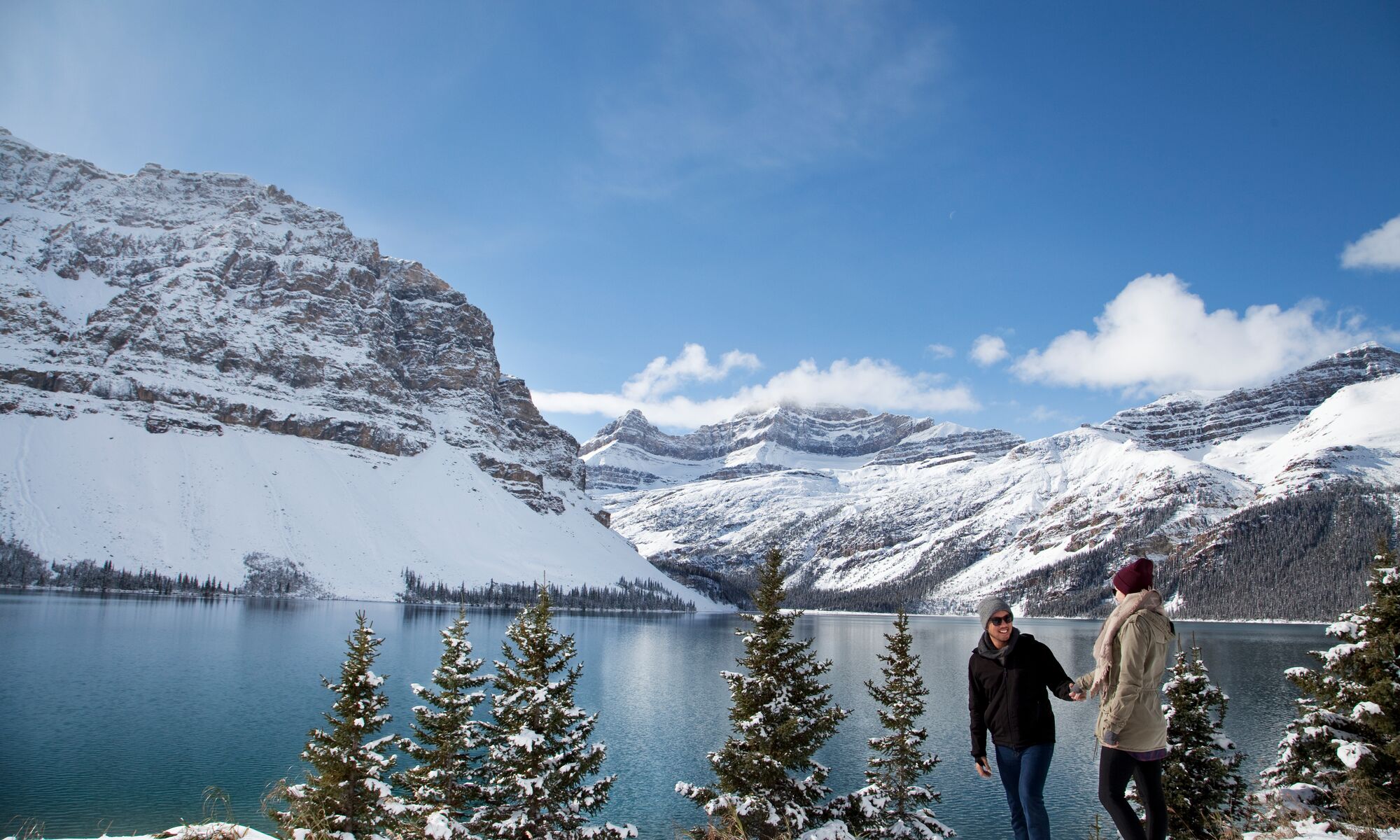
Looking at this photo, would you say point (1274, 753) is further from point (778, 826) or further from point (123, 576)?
point (123, 576)

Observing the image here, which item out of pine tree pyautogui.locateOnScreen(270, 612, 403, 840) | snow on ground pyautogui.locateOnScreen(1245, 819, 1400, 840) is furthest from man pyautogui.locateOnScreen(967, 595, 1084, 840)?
pine tree pyautogui.locateOnScreen(270, 612, 403, 840)

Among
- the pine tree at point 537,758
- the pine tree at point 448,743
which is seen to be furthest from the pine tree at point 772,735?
the pine tree at point 448,743

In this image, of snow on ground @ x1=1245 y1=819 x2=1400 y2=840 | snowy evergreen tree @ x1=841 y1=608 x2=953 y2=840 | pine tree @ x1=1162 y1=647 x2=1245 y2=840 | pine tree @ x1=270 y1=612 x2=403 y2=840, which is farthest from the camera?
snowy evergreen tree @ x1=841 y1=608 x2=953 y2=840

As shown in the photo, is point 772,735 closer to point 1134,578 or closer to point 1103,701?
point 1103,701

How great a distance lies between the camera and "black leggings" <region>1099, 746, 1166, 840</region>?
7.46m

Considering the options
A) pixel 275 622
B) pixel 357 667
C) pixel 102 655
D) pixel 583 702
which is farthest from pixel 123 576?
pixel 357 667

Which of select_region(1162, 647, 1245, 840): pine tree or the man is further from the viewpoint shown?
select_region(1162, 647, 1245, 840): pine tree

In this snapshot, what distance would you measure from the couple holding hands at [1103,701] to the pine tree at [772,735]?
8.02 m

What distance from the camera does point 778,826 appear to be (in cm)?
1628

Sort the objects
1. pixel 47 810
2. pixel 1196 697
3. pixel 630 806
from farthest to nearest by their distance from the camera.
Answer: pixel 630 806
pixel 47 810
pixel 1196 697

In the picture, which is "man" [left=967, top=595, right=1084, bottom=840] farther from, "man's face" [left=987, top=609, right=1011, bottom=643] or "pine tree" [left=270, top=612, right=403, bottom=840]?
"pine tree" [left=270, top=612, right=403, bottom=840]

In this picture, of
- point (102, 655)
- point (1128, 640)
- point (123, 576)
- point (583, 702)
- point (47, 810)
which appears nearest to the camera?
point (1128, 640)

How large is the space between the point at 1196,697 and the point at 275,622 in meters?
118

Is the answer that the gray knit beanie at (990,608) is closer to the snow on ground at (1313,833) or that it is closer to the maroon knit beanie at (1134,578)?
the maroon knit beanie at (1134,578)
